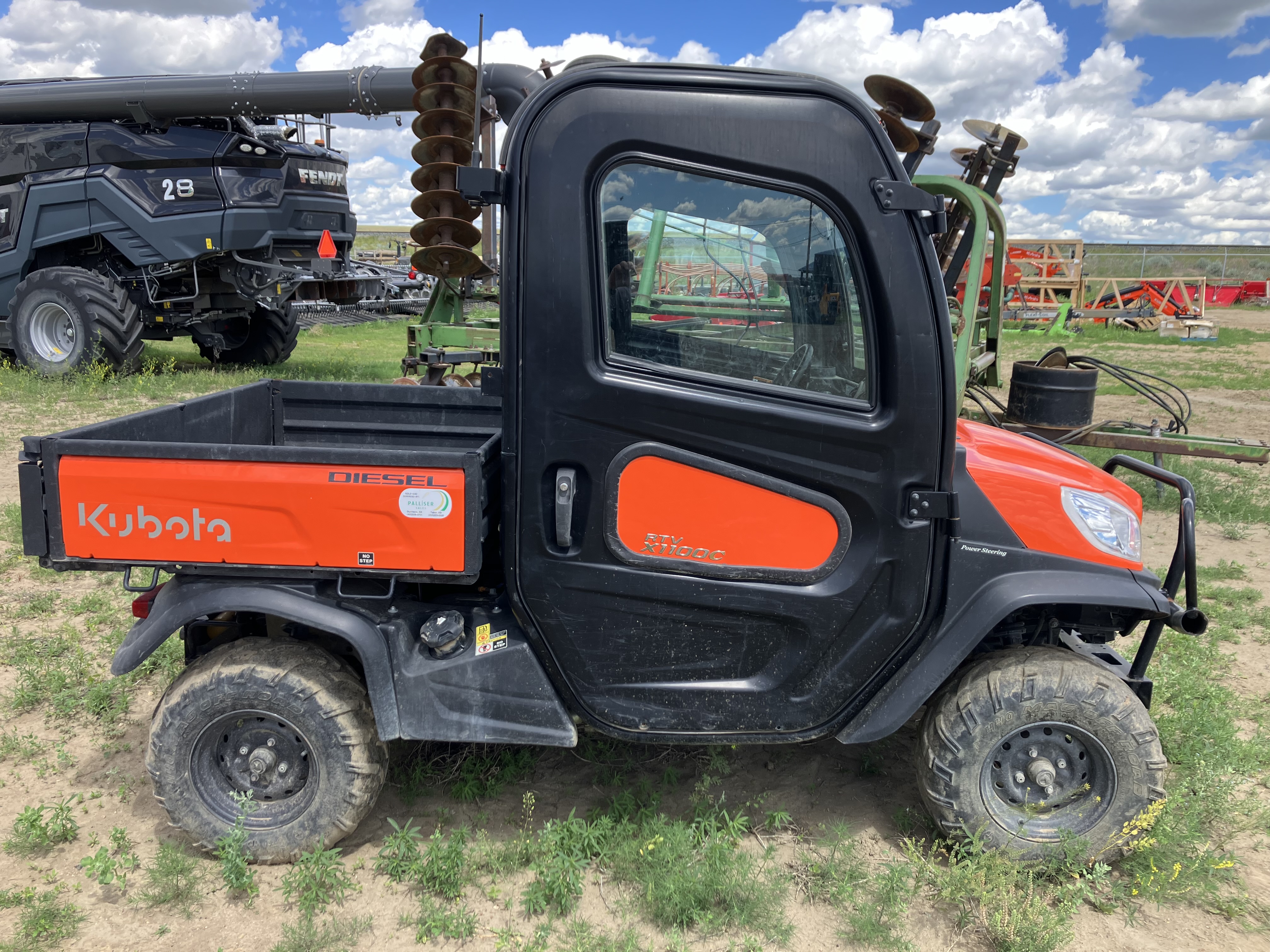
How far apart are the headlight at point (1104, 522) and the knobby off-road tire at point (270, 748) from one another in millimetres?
2320

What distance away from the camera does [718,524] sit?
8.74 feet

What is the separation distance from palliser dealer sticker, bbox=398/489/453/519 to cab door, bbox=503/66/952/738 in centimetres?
19

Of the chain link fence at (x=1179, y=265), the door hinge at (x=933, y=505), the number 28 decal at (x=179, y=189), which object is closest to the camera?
the door hinge at (x=933, y=505)

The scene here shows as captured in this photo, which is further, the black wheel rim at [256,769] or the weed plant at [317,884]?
the black wheel rim at [256,769]

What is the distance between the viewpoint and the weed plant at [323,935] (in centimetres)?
255

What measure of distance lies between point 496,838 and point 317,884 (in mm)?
582

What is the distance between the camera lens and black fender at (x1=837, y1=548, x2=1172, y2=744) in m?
2.69

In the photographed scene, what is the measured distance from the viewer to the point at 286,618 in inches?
111

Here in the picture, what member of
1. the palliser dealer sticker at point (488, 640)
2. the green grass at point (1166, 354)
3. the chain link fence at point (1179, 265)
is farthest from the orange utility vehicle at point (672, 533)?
the chain link fence at point (1179, 265)

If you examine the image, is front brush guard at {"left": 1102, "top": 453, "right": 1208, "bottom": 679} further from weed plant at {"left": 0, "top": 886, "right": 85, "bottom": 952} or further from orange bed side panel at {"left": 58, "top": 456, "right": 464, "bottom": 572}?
weed plant at {"left": 0, "top": 886, "right": 85, "bottom": 952}

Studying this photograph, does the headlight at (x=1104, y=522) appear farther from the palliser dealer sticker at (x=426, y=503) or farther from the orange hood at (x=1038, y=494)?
the palliser dealer sticker at (x=426, y=503)

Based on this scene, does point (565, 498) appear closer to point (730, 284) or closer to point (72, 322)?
point (730, 284)

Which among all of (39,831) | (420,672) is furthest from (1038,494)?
(39,831)

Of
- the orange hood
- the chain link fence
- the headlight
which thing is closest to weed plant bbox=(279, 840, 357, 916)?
the orange hood
